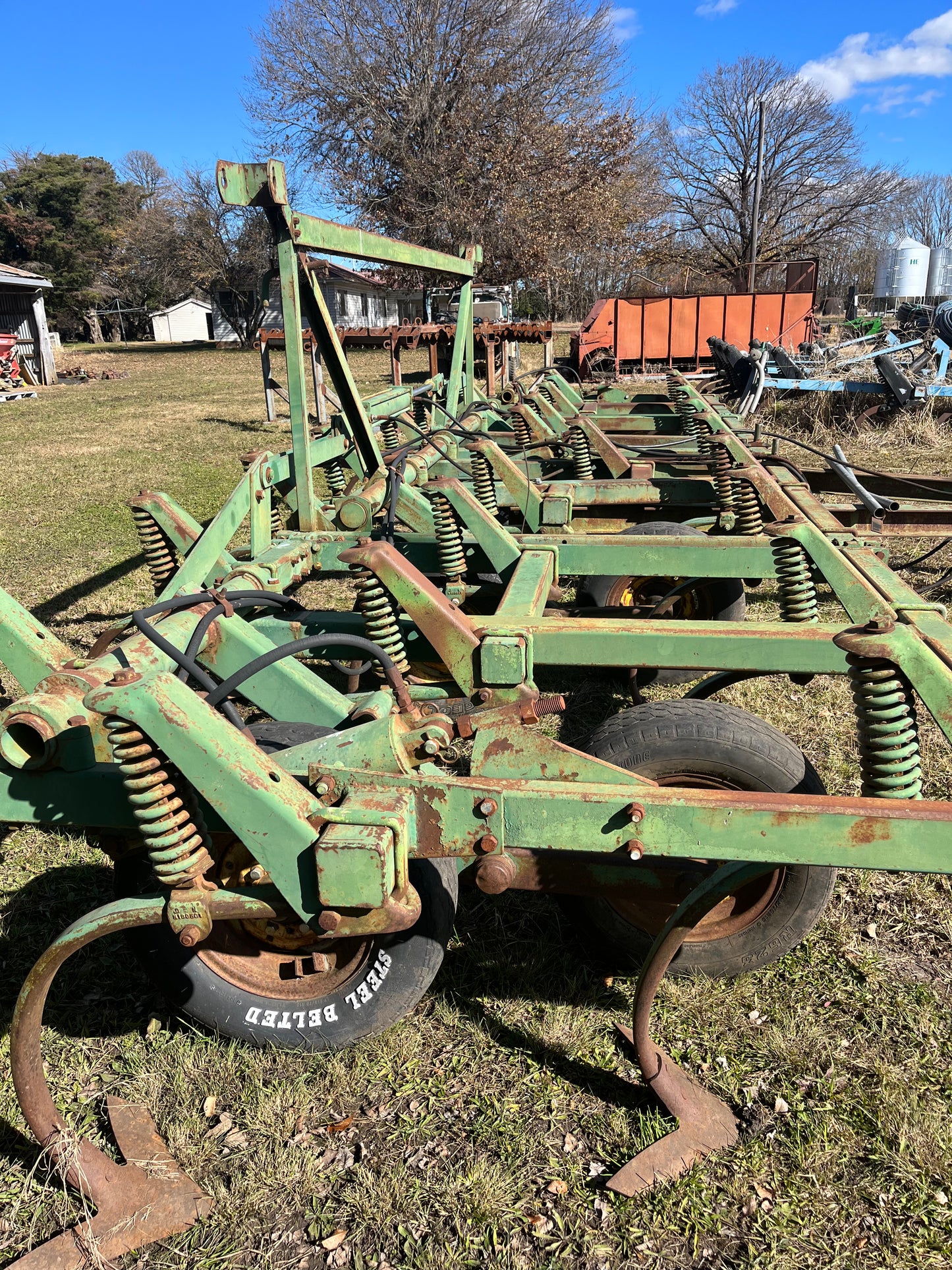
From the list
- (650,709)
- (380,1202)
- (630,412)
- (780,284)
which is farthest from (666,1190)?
(780,284)

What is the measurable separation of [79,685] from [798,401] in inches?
565

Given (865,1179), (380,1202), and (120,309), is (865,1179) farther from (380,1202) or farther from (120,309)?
(120,309)

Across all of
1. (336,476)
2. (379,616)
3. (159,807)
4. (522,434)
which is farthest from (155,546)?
(522,434)

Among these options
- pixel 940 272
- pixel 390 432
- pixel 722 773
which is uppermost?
pixel 940 272

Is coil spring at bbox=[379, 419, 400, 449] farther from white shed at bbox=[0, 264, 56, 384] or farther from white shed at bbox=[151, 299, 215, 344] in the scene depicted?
white shed at bbox=[151, 299, 215, 344]

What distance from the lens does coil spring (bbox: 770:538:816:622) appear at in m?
3.97

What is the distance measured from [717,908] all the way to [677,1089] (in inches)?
24.8

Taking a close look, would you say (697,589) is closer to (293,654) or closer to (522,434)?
(522,434)

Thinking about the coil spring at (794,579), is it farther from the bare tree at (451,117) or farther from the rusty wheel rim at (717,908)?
the bare tree at (451,117)

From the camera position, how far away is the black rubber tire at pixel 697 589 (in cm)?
525

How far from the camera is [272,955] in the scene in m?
2.77

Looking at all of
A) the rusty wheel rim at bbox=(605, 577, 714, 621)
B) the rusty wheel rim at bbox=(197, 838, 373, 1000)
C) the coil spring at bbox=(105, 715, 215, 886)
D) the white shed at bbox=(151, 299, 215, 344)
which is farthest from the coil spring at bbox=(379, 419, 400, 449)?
the white shed at bbox=(151, 299, 215, 344)

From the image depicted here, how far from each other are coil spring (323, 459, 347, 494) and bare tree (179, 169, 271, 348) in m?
40.4

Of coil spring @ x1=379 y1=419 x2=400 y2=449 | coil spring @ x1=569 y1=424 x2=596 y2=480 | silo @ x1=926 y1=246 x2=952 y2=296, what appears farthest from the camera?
silo @ x1=926 y1=246 x2=952 y2=296
